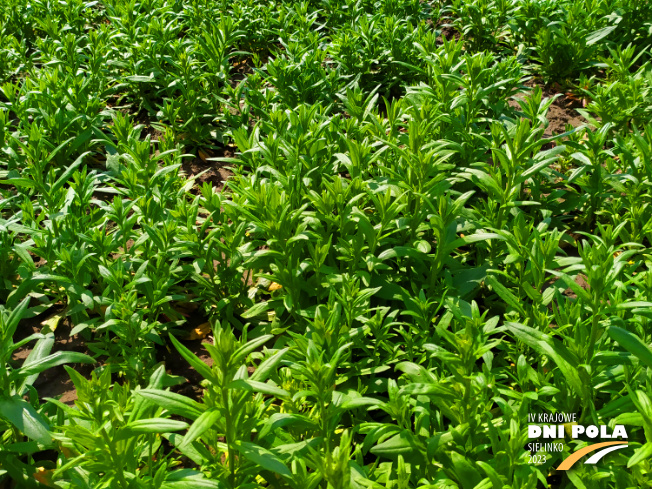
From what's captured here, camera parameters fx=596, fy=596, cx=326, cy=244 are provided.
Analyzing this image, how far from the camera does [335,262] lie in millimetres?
3547

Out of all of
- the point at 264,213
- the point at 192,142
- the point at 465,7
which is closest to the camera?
the point at 264,213

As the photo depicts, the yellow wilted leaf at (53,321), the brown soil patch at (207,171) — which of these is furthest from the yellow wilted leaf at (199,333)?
the brown soil patch at (207,171)

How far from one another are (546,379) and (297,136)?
2.26 meters

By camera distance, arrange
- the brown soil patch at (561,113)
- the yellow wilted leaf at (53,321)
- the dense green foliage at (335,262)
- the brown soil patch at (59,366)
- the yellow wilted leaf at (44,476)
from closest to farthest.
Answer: the dense green foliage at (335,262), the yellow wilted leaf at (44,476), the brown soil patch at (59,366), the yellow wilted leaf at (53,321), the brown soil patch at (561,113)

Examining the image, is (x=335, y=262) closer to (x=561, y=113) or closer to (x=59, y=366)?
(x=59, y=366)

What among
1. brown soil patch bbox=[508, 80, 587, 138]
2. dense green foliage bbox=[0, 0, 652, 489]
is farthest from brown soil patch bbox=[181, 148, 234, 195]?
brown soil patch bbox=[508, 80, 587, 138]

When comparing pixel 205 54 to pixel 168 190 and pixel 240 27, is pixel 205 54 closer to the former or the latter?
pixel 240 27

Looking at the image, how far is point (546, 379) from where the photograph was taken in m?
2.73

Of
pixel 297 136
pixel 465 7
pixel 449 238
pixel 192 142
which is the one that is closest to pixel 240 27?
pixel 192 142

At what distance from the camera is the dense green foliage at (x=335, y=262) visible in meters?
2.39

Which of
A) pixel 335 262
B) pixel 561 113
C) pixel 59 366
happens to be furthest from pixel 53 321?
pixel 561 113

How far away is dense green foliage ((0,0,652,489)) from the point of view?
2391 mm

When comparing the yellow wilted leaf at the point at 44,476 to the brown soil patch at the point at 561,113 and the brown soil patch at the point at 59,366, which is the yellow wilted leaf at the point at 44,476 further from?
the brown soil patch at the point at 561,113

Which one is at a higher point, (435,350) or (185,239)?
(185,239)
